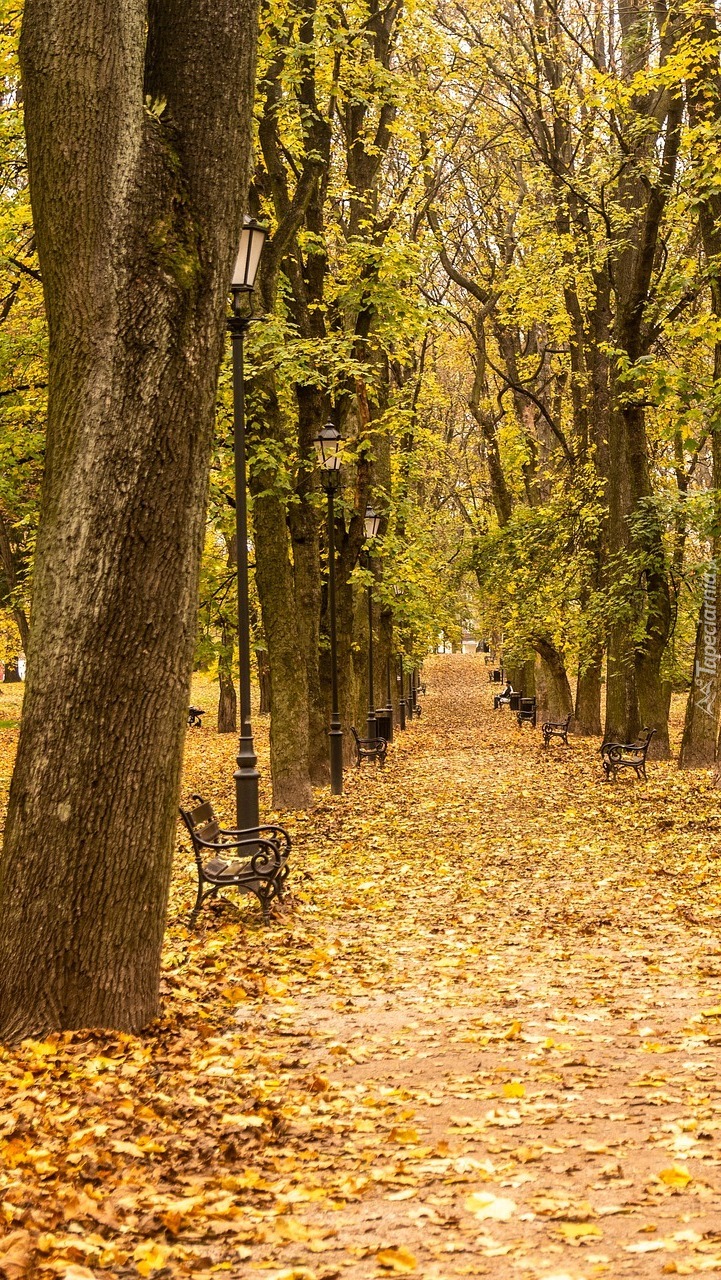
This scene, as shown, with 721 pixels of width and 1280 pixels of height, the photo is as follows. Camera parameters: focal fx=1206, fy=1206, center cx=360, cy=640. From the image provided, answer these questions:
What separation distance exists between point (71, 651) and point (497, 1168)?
2.97 m

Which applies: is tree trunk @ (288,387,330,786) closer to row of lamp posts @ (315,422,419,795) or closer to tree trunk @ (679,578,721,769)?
row of lamp posts @ (315,422,419,795)

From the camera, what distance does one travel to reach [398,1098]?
551 centimetres

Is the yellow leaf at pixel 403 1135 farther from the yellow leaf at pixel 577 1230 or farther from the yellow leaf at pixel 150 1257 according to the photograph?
the yellow leaf at pixel 150 1257

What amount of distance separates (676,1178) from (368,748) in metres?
18.5

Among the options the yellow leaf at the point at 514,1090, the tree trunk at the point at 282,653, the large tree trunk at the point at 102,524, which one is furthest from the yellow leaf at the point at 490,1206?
Result: the tree trunk at the point at 282,653

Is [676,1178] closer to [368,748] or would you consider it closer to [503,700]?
[368,748]

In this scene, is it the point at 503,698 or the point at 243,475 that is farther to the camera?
the point at 503,698

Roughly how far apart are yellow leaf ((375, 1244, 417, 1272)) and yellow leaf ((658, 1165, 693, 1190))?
39.6 inches

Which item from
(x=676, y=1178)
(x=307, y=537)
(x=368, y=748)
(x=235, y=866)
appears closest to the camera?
(x=676, y=1178)

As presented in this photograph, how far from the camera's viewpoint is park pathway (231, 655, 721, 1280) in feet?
12.8

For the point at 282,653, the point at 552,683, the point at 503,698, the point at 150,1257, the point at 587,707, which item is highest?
the point at 282,653

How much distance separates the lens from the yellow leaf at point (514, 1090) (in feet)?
17.8

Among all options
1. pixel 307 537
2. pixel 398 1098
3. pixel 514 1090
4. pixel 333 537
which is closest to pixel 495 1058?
pixel 514 1090

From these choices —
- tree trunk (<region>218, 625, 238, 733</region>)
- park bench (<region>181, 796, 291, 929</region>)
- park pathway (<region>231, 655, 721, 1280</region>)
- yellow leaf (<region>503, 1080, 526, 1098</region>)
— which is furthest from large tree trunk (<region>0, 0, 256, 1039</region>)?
tree trunk (<region>218, 625, 238, 733</region>)
